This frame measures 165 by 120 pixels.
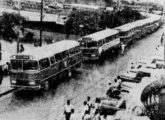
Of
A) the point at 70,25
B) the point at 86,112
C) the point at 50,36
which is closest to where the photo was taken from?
the point at 86,112

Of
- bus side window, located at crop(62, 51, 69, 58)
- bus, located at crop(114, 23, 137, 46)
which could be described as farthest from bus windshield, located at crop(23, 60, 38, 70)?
bus, located at crop(114, 23, 137, 46)

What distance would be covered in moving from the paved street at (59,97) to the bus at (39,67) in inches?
26.0

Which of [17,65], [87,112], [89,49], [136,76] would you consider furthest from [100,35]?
[87,112]

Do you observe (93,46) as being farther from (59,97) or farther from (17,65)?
(17,65)

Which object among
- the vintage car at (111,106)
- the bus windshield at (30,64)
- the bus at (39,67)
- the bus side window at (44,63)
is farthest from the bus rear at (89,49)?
the vintage car at (111,106)

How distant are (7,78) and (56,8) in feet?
125

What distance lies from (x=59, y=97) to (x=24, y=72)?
244 centimetres

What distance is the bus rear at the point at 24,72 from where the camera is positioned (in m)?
19.8

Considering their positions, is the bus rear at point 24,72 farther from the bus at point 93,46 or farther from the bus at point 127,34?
the bus at point 127,34

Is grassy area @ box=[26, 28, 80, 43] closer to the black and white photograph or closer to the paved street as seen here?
the black and white photograph

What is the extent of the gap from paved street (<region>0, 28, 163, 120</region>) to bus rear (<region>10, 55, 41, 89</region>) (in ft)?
2.39

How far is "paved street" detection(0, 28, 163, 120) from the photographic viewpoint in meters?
17.3

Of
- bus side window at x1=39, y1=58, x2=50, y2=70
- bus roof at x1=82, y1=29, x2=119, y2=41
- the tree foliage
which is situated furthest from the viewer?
the tree foliage

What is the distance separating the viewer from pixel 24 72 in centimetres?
1973
